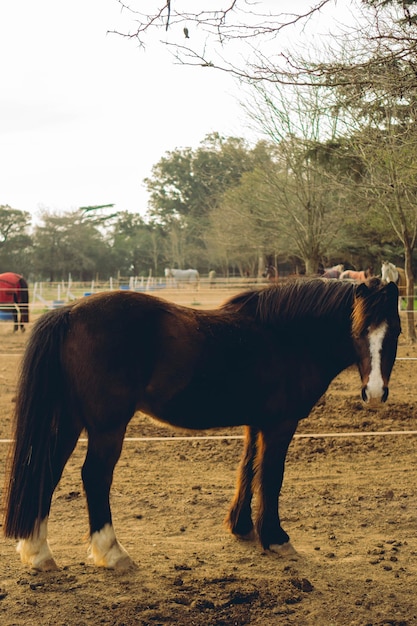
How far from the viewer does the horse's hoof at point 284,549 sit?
357 cm

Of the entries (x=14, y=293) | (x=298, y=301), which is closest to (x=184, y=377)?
(x=298, y=301)

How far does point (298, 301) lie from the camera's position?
387 cm

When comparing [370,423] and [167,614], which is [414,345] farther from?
[167,614]

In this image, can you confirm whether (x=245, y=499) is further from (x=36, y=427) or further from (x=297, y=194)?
(x=297, y=194)

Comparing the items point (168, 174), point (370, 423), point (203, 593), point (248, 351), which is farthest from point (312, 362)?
point (168, 174)

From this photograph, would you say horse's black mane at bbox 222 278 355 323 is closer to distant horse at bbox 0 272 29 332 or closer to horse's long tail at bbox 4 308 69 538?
horse's long tail at bbox 4 308 69 538

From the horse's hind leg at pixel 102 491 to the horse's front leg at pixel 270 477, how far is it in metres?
A: 0.83

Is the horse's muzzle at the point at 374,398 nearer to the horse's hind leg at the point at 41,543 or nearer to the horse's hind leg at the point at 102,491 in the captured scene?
the horse's hind leg at the point at 102,491

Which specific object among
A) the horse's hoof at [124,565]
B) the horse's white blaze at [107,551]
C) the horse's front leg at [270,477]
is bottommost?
the horse's hoof at [124,565]

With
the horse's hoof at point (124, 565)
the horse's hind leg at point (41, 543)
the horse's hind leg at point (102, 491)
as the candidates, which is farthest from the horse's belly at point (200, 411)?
the horse's hoof at point (124, 565)

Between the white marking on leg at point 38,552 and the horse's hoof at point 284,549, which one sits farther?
the horse's hoof at point 284,549

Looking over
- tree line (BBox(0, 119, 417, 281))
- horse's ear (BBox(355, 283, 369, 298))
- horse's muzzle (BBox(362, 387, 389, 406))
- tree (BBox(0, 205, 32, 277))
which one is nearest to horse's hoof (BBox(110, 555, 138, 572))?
horse's muzzle (BBox(362, 387, 389, 406))

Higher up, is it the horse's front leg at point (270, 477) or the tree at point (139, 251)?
the tree at point (139, 251)

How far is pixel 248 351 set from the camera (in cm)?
365
